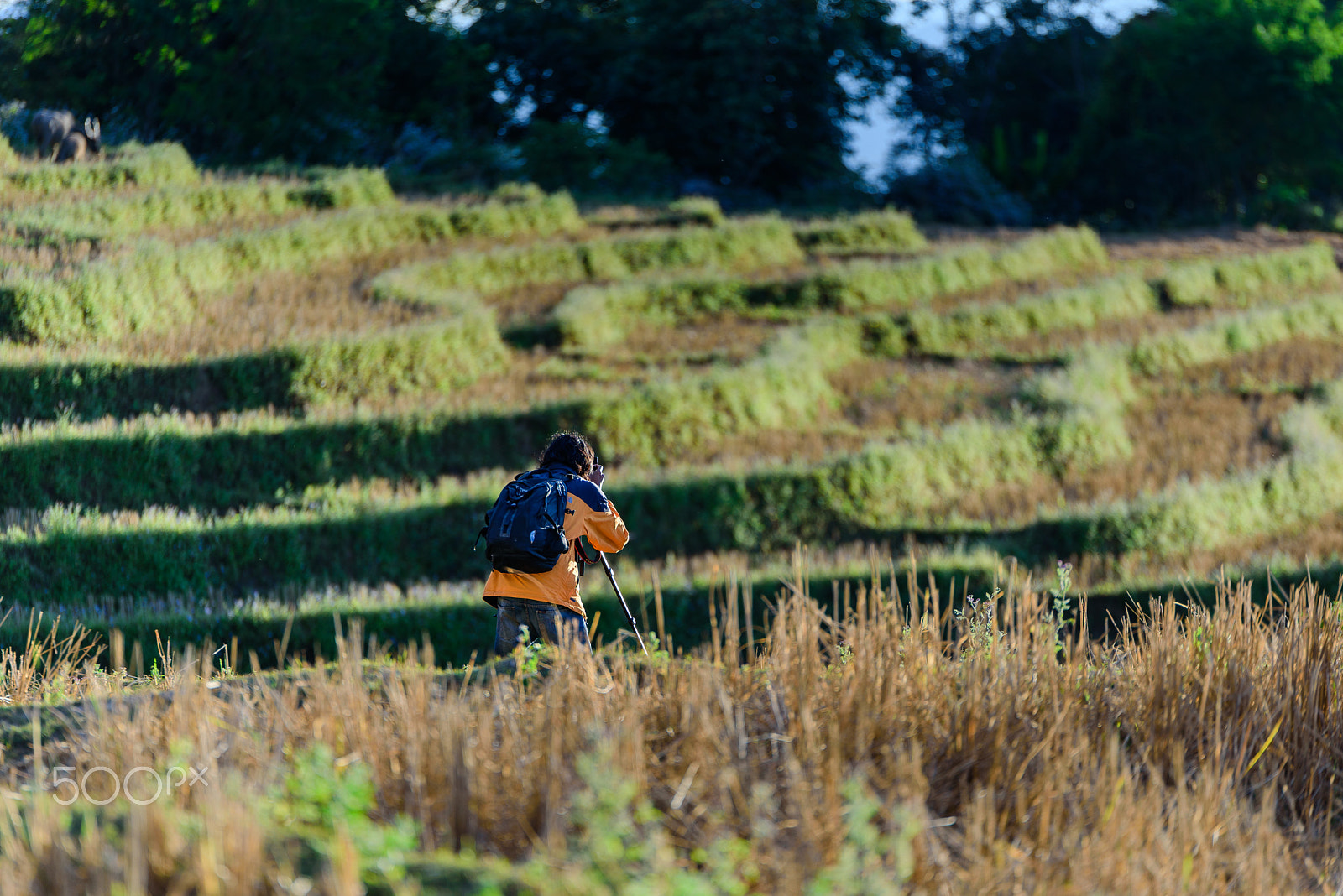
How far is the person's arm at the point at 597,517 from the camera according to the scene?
16.7 feet

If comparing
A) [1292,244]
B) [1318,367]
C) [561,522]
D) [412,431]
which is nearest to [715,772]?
[561,522]

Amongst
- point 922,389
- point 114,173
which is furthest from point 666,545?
point 114,173

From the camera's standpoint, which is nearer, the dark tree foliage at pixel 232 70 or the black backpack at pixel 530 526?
the black backpack at pixel 530 526

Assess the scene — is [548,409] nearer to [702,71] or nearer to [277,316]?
[277,316]

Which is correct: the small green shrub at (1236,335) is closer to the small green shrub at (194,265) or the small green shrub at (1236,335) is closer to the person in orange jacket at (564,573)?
the small green shrub at (194,265)

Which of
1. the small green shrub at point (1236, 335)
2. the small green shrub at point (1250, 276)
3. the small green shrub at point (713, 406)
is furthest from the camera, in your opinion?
the small green shrub at point (1250, 276)

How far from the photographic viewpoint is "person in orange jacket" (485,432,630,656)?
5098 millimetres

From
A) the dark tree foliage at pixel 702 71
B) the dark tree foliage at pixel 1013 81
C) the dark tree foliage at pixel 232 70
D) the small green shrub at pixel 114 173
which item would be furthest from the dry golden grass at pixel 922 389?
the dark tree foliage at pixel 1013 81

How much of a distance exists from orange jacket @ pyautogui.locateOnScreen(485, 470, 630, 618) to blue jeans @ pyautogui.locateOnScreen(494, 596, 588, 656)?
0.13 feet

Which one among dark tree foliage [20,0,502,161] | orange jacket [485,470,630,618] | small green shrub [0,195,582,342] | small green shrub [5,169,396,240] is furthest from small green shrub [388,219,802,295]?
orange jacket [485,470,630,618]

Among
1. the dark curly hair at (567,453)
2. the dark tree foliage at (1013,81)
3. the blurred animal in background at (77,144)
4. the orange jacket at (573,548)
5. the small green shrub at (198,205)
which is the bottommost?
the orange jacket at (573,548)

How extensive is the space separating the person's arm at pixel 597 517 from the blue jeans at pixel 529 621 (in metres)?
0.42

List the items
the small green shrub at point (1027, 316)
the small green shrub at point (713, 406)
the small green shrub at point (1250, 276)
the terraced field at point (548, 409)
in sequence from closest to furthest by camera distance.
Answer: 1. the terraced field at point (548, 409)
2. the small green shrub at point (713, 406)
3. the small green shrub at point (1027, 316)
4. the small green shrub at point (1250, 276)

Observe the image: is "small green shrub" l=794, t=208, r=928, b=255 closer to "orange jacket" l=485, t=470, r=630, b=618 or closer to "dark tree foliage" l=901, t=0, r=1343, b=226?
"dark tree foliage" l=901, t=0, r=1343, b=226
